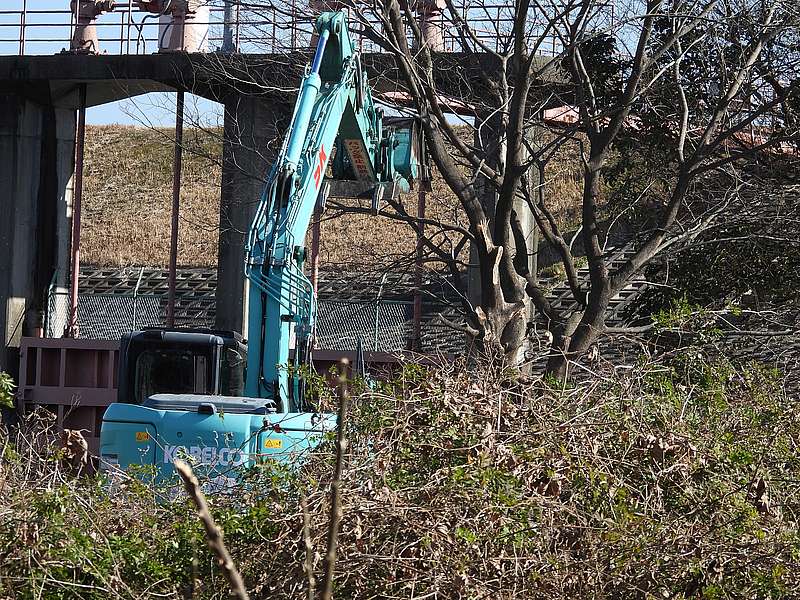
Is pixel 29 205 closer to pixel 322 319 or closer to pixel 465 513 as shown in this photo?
pixel 322 319

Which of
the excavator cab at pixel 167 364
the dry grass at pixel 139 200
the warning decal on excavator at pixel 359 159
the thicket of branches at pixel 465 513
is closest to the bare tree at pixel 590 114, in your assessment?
the warning decal on excavator at pixel 359 159

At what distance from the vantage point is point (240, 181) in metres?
18.4

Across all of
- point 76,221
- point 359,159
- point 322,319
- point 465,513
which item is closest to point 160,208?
point 322,319

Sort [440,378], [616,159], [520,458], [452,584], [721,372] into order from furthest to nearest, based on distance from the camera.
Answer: [616,159] → [721,372] → [440,378] → [520,458] → [452,584]

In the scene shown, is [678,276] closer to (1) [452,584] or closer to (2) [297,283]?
(2) [297,283]

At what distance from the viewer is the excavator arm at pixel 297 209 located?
9883mm

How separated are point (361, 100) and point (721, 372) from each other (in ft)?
18.0

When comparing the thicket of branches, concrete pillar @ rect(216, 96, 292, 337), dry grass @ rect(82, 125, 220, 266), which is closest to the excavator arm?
the thicket of branches

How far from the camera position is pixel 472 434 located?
6.30 metres

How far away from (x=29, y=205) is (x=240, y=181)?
13.4ft

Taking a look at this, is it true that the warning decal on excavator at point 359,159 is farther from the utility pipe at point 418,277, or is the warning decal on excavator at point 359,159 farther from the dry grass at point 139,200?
the dry grass at point 139,200

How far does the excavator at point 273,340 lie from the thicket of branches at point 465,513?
1.71 feet

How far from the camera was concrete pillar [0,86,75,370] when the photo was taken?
19281 mm

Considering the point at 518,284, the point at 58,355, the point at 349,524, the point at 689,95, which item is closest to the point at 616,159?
the point at 689,95
